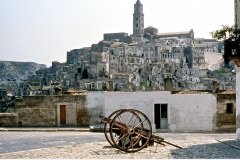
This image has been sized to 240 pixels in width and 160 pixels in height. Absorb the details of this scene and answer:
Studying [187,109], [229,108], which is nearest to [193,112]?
[187,109]

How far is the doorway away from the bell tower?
511 feet

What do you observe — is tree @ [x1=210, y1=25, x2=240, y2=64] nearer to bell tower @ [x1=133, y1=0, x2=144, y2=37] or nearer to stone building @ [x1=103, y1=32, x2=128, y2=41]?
stone building @ [x1=103, y1=32, x2=128, y2=41]

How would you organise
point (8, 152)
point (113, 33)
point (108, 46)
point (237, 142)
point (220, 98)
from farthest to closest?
1. point (113, 33)
2. point (108, 46)
3. point (220, 98)
4. point (237, 142)
5. point (8, 152)

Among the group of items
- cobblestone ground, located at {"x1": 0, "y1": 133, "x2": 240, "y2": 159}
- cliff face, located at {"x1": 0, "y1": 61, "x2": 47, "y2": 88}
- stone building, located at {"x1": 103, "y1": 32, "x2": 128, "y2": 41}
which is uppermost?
stone building, located at {"x1": 103, "y1": 32, "x2": 128, "y2": 41}

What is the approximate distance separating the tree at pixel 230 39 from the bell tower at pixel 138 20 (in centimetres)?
16210

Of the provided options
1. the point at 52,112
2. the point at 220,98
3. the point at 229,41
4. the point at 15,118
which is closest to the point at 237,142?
the point at 229,41

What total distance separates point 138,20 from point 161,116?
6492 inches

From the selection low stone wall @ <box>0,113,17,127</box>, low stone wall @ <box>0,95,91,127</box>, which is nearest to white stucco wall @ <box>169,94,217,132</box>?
low stone wall @ <box>0,95,91,127</box>

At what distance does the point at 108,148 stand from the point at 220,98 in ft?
35.6

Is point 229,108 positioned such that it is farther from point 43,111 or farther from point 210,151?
point 43,111

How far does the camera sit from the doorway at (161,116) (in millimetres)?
22672

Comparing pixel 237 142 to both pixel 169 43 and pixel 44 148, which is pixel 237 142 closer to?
pixel 44 148

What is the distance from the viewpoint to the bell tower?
181 meters

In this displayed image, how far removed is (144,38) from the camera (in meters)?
175
